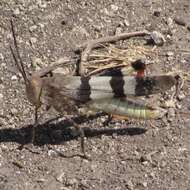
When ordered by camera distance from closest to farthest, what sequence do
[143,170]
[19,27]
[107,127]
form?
[143,170]
[107,127]
[19,27]

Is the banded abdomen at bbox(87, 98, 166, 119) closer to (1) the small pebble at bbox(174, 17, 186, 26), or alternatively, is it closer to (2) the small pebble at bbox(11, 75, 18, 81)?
(2) the small pebble at bbox(11, 75, 18, 81)

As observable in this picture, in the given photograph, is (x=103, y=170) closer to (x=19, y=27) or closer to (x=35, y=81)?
(x=35, y=81)

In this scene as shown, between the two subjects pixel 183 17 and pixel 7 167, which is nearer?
pixel 7 167

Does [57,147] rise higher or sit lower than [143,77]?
lower

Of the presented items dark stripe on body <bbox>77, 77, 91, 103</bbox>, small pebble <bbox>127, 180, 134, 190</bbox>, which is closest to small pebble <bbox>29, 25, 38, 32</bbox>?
dark stripe on body <bbox>77, 77, 91, 103</bbox>

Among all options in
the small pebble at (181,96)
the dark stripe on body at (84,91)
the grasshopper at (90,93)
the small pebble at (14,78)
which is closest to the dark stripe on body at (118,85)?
the grasshopper at (90,93)

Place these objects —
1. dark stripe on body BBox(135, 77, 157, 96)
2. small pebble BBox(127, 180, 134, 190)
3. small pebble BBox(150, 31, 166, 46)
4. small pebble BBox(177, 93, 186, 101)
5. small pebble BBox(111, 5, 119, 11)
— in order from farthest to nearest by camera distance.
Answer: small pebble BBox(111, 5, 119, 11), small pebble BBox(150, 31, 166, 46), small pebble BBox(177, 93, 186, 101), dark stripe on body BBox(135, 77, 157, 96), small pebble BBox(127, 180, 134, 190)

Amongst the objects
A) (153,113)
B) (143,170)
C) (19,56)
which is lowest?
(143,170)

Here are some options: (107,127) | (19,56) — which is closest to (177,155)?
(107,127)

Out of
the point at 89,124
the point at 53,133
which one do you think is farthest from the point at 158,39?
the point at 53,133
